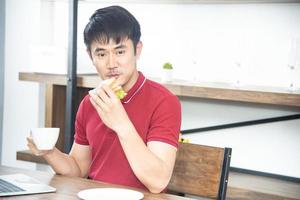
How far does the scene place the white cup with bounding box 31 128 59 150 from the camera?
1213 millimetres

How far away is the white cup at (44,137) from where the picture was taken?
1213 mm

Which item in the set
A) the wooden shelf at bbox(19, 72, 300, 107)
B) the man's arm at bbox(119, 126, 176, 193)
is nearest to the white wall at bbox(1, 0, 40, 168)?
the wooden shelf at bbox(19, 72, 300, 107)

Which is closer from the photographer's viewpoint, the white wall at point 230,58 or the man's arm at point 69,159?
the man's arm at point 69,159

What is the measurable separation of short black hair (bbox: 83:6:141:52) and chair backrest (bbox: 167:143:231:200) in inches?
14.1

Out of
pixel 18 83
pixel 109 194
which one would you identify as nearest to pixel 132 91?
pixel 109 194

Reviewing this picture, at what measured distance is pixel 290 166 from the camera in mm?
2191

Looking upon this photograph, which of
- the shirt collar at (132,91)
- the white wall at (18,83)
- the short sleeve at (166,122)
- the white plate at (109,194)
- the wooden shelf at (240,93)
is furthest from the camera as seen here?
the white wall at (18,83)

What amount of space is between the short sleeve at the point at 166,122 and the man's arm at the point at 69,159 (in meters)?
0.26

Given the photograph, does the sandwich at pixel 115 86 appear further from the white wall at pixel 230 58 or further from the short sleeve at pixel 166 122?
the white wall at pixel 230 58

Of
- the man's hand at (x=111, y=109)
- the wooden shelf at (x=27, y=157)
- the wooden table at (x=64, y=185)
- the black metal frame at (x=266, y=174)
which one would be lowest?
the black metal frame at (x=266, y=174)

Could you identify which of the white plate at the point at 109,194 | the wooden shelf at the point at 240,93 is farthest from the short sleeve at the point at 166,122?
the wooden shelf at the point at 240,93

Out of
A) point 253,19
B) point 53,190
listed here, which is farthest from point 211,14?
point 53,190

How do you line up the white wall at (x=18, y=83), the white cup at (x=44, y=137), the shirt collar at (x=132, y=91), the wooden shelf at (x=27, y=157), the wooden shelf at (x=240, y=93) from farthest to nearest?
the white wall at (x=18, y=83), the wooden shelf at (x=27, y=157), the wooden shelf at (x=240, y=93), the shirt collar at (x=132, y=91), the white cup at (x=44, y=137)

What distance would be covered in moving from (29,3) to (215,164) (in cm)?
189
